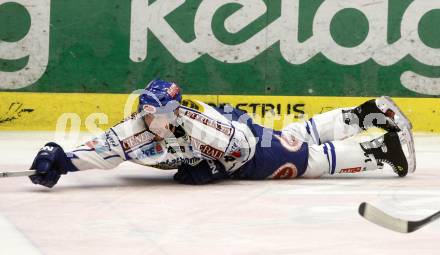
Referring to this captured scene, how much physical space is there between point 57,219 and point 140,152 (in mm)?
813

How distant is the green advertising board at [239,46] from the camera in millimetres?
6355

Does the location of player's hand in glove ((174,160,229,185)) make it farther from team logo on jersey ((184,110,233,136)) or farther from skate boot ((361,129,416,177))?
skate boot ((361,129,416,177))

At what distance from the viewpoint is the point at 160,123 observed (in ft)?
12.4

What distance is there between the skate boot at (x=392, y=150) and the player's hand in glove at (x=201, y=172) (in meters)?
0.70

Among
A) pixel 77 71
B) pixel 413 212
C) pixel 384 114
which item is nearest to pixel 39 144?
pixel 77 71

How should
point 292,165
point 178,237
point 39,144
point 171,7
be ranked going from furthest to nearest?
point 171,7 → point 39,144 → point 292,165 → point 178,237

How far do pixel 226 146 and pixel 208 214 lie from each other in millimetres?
627

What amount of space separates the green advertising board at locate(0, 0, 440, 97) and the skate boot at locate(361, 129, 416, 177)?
220cm

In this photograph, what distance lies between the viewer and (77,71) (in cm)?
638

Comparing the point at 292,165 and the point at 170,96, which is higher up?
the point at 170,96

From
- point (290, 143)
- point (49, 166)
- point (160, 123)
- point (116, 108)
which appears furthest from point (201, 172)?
point (116, 108)

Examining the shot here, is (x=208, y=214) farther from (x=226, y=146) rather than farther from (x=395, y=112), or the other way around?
(x=395, y=112)

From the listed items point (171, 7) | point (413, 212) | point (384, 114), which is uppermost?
point (171, 7)

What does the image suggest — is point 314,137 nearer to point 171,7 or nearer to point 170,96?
point 170,96
